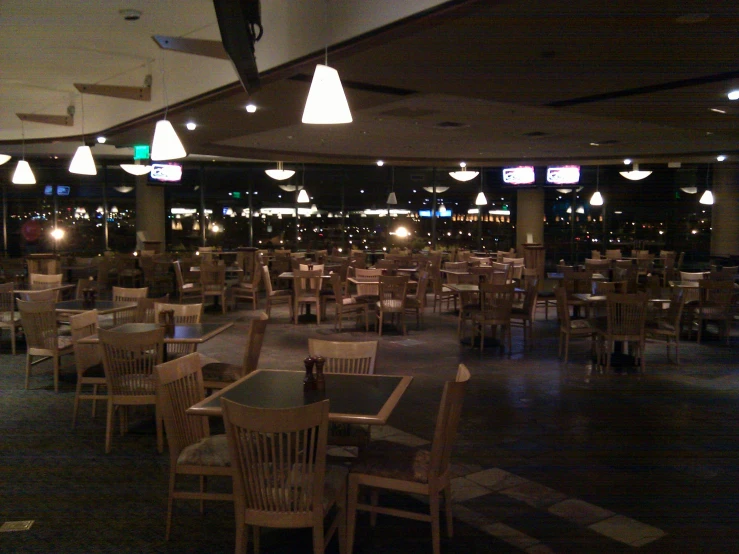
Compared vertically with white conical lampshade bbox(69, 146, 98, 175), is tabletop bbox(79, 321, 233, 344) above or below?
below

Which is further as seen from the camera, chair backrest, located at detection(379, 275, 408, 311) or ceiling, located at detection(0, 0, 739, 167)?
chair backrest, located at detection(379, 275, 408, 311)

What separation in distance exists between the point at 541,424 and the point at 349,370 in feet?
6.47

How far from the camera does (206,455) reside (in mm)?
3340

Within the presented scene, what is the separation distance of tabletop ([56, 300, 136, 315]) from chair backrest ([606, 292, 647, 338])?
16.5 feet

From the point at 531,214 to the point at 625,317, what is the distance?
11868 mm

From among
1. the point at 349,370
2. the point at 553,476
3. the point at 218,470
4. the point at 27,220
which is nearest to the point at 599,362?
the point at 553,476

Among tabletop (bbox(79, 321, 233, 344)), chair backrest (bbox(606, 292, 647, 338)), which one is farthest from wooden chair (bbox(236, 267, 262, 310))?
chair backrest (bbox(606, 292, 647, 338))

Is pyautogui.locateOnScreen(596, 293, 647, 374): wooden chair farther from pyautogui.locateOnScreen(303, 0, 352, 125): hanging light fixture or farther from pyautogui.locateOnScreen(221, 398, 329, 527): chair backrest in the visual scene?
pyautogui.locateOnScreen(221, 398, 329, 527): chair backrest

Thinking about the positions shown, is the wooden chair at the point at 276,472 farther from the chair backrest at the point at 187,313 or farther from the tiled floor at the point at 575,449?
the chair backrest at the point at 187,313

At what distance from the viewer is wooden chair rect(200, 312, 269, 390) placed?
15.8ft

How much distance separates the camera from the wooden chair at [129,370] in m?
4.56

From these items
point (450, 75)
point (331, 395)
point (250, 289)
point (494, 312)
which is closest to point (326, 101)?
point (331, 395)

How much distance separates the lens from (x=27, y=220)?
1836 centimetres

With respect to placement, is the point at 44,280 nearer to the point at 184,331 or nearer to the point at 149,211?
the point at 184,331
